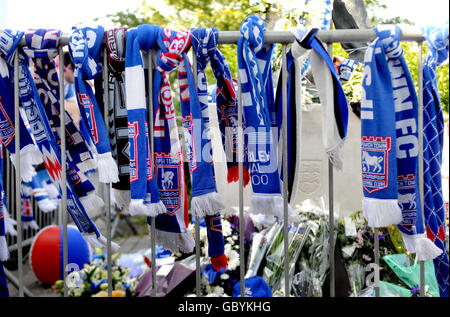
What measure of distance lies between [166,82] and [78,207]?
658mm

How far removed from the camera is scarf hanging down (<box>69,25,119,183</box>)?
1.89 meters

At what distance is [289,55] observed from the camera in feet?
6.47

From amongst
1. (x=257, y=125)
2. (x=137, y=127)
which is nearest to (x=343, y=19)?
(x=257, y=125)

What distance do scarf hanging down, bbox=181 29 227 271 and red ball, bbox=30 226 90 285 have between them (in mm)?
2817

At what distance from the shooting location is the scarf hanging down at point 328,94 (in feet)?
6.07

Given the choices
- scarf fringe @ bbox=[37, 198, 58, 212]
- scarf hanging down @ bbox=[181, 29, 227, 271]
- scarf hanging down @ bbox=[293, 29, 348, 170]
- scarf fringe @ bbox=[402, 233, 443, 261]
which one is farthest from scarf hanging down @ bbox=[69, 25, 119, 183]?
scarf fringe @ bbox=[37, 198, 58, 212]

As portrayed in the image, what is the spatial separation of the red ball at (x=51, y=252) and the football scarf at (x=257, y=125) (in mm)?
2972

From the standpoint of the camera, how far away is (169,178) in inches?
80.0

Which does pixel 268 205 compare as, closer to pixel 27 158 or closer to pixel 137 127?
pixel 137 127

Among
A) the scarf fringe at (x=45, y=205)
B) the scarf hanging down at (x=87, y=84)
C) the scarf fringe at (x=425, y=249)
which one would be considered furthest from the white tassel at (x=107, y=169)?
the scarf fringe at (x=45, y=205)

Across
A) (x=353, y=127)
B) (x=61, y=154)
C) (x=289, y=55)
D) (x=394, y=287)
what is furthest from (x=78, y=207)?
(x=394, y=287)

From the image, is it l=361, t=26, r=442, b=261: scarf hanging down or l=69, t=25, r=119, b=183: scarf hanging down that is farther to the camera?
l=69, t=25, r=119, b=183: scarf hanging down

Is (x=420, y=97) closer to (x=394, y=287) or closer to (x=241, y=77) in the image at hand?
(x=241, y=77)

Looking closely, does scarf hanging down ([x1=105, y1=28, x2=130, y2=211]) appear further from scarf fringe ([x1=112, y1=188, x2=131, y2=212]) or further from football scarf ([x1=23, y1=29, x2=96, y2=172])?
football scarf ([x1=23, y1=29, x2=96, y2=172])
